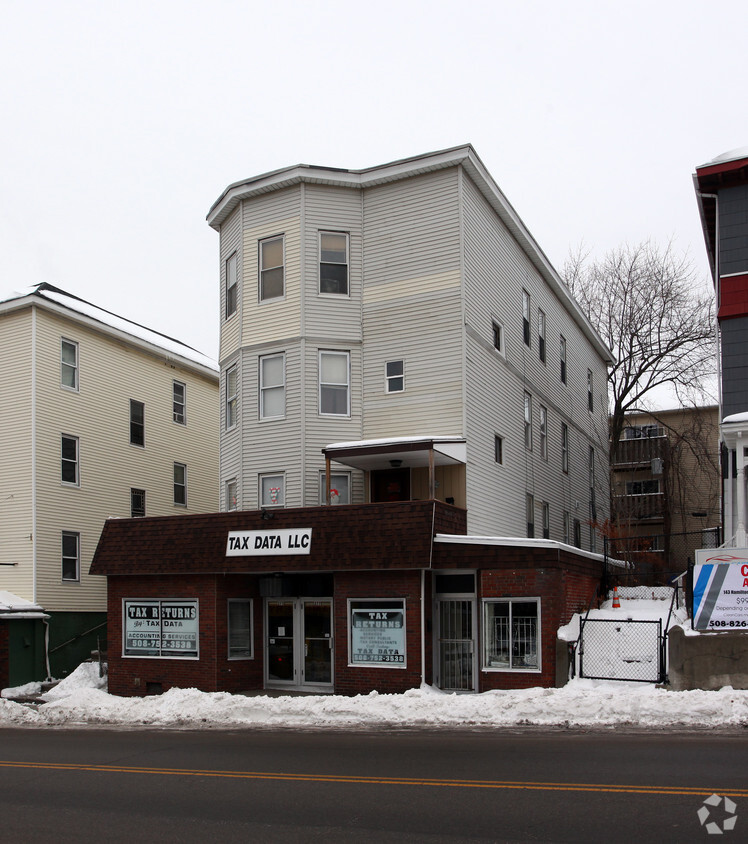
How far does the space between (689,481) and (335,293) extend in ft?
98.3

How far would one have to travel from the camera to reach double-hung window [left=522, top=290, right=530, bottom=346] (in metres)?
29.4

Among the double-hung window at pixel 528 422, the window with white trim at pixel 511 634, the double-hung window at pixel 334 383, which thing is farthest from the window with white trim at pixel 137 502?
the window with white trim at pixel 511 634

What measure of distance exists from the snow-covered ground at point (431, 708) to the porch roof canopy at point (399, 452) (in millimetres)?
4881

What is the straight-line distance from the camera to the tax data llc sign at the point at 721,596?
17781mm

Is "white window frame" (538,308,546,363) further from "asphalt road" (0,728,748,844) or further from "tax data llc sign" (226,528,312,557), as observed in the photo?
"asphalt road" (0,728,748,844)

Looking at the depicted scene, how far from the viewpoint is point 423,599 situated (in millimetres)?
20391

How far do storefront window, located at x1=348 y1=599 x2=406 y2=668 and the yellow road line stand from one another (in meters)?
8.33

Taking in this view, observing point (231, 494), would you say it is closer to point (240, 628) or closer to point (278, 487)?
point (278, 487)

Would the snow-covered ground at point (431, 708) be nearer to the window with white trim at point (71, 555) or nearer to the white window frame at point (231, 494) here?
the white window frame at point (231, 494)

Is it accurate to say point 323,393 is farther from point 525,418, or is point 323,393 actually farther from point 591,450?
point 591,450

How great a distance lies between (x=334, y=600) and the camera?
69.7ft

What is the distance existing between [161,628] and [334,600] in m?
4.65

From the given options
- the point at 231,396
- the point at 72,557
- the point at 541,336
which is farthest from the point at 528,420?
the point at 72,557

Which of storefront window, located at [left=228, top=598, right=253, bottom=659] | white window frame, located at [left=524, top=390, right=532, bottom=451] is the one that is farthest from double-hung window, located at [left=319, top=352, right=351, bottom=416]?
A: white window frame, located at [left=524, top=390, right=532, bottom=451]
